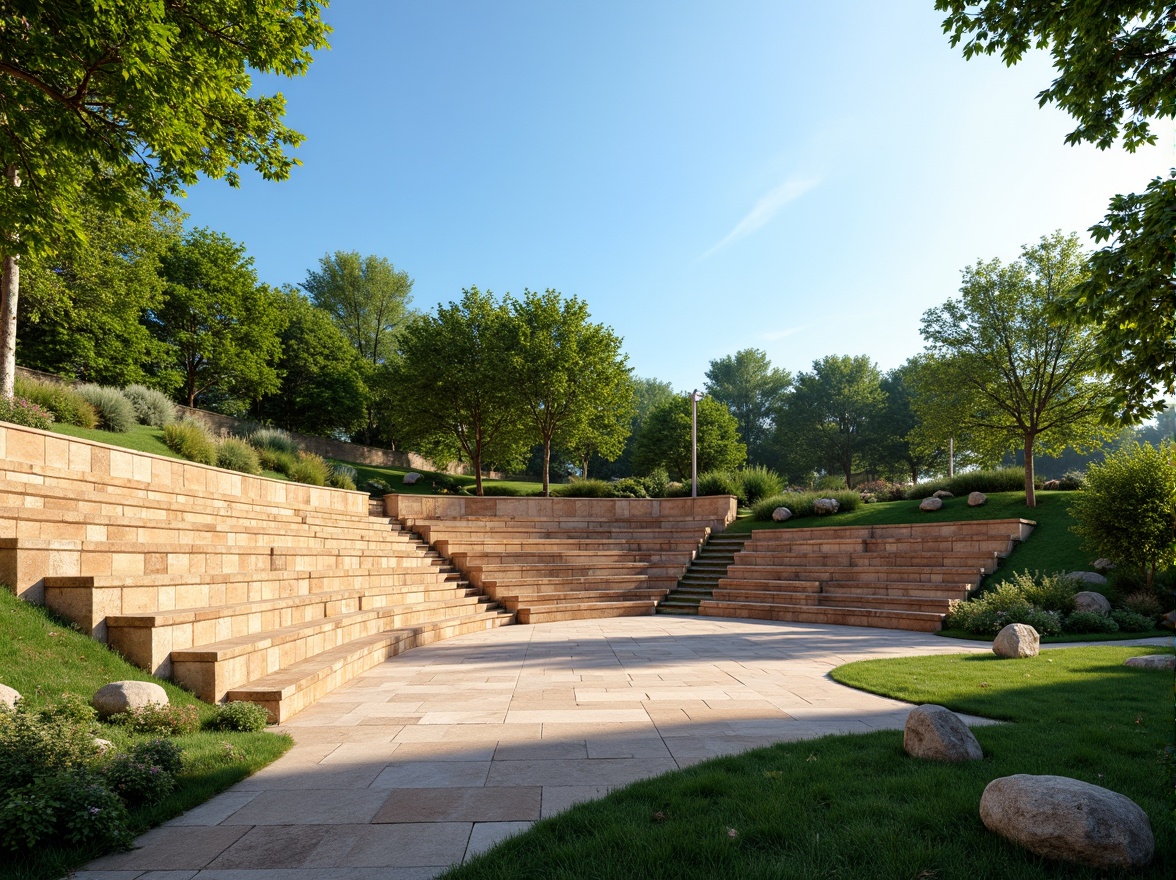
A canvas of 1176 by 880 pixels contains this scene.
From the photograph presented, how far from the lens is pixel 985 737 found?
5020 mm

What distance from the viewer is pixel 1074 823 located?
307 centimetres

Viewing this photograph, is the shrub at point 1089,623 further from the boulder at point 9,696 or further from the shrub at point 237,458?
the shrub at point 237,458

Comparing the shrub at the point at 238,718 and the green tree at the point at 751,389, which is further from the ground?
the green tree at the point at 751,389

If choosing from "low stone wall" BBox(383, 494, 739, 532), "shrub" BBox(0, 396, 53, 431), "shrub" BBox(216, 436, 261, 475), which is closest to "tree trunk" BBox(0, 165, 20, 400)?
"shrub" BBox(0, 396, 53, 431)

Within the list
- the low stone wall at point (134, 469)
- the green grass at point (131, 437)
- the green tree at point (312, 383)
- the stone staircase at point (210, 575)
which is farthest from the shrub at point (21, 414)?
the green tree at point (312, 383)

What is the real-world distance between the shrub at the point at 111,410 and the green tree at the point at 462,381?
584 inches

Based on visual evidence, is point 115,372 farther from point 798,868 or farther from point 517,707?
point 798,868

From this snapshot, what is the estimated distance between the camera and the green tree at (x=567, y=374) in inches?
1155

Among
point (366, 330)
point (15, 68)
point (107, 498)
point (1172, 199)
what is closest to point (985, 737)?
point (1172, 199)

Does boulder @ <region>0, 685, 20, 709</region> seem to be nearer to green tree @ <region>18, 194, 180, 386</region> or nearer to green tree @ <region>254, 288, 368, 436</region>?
green tree @ <region>18, 194, 180, 386</region>

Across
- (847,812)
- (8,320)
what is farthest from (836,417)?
(847,812)

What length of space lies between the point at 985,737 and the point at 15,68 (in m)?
11.7

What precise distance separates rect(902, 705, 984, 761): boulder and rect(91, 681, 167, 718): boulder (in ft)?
19.6

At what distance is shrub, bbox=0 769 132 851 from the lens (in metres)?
3.27
